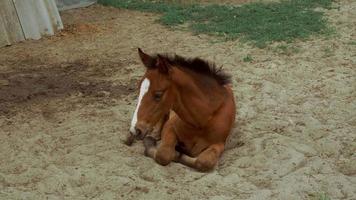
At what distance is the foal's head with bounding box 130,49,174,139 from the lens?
4.57 metres

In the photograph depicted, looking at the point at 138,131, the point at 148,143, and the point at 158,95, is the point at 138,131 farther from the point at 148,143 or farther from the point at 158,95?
the point at 148,143

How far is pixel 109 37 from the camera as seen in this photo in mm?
9195

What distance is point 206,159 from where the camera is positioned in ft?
16.0

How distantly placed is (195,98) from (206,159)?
20.7 inches

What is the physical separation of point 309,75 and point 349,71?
52 centimetres

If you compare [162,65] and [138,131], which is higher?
[162,65]

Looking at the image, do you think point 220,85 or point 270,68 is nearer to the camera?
point 220,85

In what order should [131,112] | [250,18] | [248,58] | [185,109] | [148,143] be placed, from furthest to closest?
[250,18]
[248,58]
[131,112]
[148,143]
[185,109]

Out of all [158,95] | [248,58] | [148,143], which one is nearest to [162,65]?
[158,95]

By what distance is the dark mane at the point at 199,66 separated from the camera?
4.96 m

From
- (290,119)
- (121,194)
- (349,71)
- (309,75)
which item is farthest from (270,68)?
(121,194)

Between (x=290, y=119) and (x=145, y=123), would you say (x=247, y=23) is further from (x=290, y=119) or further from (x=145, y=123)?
(x=145, y=123)

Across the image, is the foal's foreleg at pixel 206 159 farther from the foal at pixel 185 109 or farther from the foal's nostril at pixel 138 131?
the foal's nostril at pixel 138 131

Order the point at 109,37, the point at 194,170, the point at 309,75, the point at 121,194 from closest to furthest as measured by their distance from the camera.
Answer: the point at 121,194 < the point at 194,170 < the point at 309,75 < the point at 109,37
